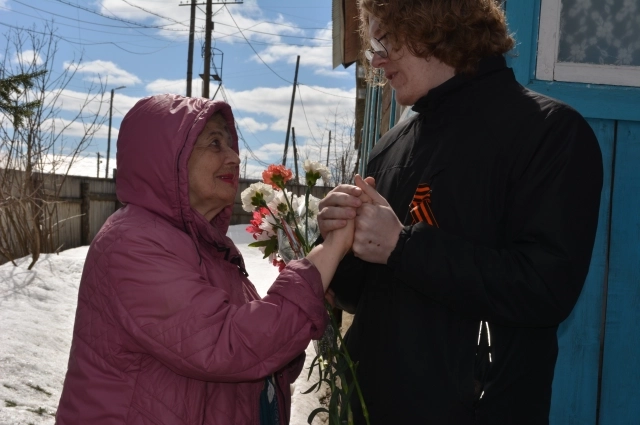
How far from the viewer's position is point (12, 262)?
834 centimetres

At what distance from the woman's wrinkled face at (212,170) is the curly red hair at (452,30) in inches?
23.7

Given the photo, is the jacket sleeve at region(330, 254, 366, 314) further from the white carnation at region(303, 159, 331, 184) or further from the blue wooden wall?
the blue wooden wall

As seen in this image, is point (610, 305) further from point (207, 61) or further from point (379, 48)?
point (207, 61)

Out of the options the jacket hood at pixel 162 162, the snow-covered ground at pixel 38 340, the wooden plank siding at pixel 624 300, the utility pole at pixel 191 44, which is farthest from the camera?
the utility pole at pixel 191 44

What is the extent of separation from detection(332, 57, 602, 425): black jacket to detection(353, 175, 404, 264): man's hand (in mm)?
31

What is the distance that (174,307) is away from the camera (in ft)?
5.19

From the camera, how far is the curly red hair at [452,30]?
1.81 metres

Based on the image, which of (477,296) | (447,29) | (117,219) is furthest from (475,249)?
(117,219)

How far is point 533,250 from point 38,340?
530cm

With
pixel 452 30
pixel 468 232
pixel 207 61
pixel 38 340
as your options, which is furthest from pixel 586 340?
pixel 207 61

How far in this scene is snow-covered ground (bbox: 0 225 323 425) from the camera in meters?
4.47

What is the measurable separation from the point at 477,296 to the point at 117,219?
36.5 inches

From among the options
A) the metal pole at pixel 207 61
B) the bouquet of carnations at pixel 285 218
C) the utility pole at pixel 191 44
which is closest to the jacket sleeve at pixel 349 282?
the bouquet of carnations at pixel 285 218

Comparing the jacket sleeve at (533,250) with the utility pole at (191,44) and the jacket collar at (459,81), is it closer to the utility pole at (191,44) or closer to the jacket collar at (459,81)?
the jacket collar at (459,81)
